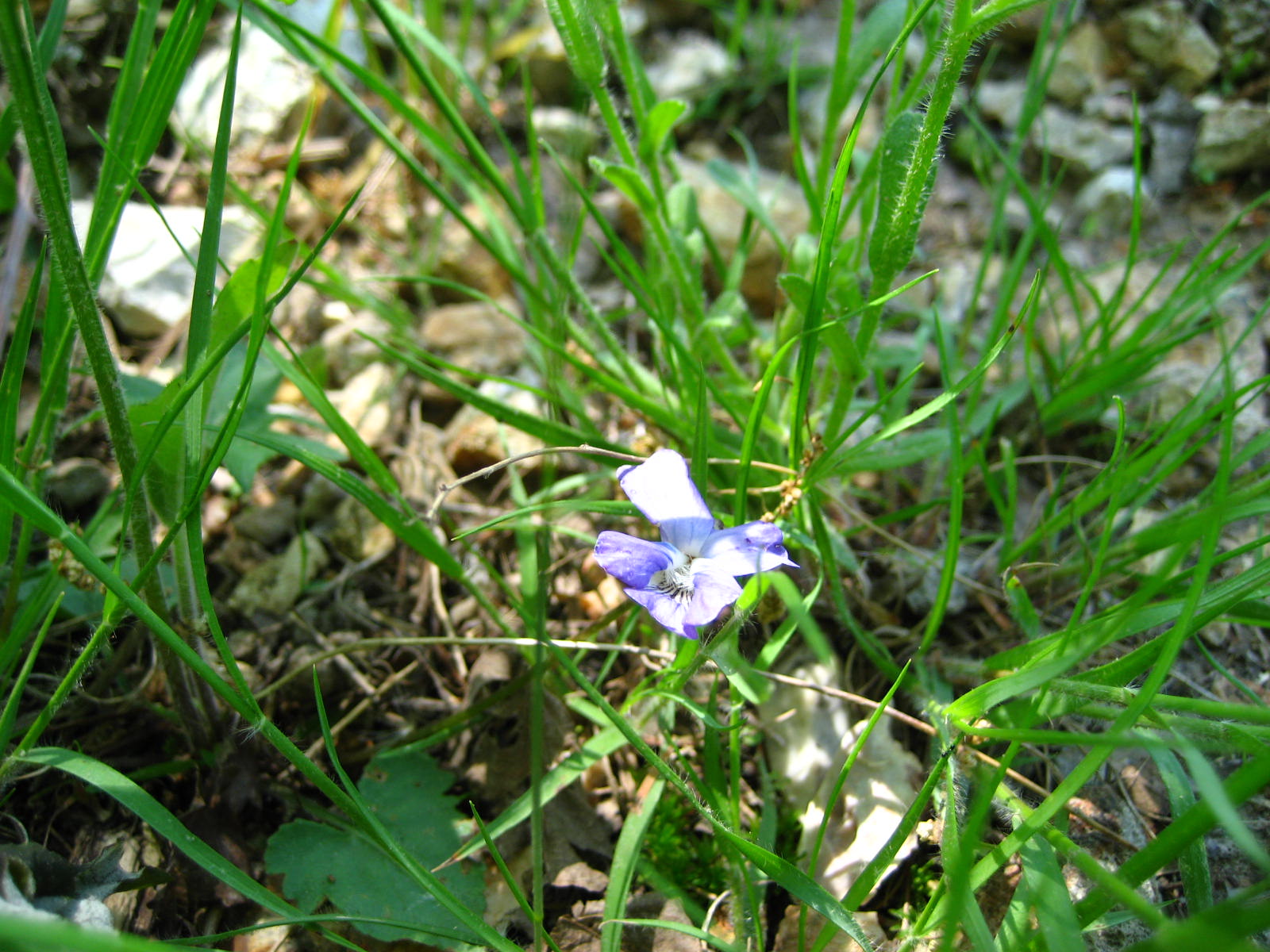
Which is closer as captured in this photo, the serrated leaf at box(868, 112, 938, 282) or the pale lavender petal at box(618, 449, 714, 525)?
the pale lavender petal at box(618, 449, 714, 525)

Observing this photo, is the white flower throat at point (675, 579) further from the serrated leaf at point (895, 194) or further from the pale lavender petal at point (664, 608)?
the serrated leaf at point (895, 194)

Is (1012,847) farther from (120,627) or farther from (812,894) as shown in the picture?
(120,627)

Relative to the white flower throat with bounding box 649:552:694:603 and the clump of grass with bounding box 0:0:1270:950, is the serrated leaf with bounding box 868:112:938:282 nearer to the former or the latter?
the clump of grass with bounding box 0:0:1270:950

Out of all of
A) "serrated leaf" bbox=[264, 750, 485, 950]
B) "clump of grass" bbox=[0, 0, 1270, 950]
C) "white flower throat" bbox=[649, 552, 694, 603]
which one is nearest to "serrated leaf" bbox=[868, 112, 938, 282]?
"clump of grass" bbox=[0, 0, 1270, 950]

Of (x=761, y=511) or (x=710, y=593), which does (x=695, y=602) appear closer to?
(x=710, y=593)

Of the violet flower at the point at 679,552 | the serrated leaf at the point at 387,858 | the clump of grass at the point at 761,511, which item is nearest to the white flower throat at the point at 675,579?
the violet flower at the point at 679,552

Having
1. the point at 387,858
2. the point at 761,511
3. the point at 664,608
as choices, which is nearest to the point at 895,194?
the point at 761,511
